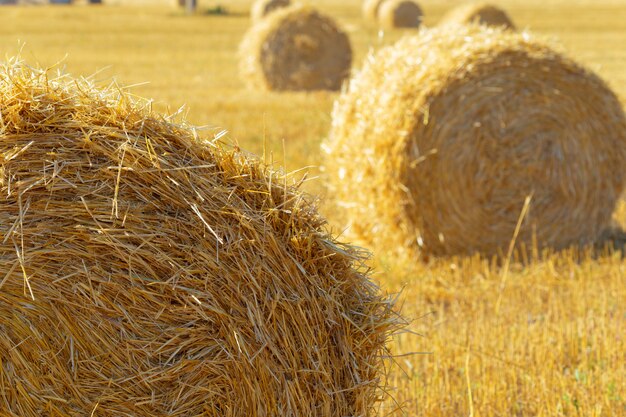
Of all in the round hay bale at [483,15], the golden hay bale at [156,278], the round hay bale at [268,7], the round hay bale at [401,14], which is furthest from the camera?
the round hay bale at [401,14]

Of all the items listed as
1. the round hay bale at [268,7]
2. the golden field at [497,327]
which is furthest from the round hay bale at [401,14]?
the golden field at [497,327]

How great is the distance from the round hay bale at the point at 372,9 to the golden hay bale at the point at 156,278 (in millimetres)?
30959

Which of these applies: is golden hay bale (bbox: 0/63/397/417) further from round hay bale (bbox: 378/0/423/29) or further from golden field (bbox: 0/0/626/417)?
round hay bale (bbox: 378/0/423/29)

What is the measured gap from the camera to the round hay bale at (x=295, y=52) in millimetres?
16562

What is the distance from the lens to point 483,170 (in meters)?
6.72

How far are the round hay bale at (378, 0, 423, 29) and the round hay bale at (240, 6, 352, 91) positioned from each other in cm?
1356

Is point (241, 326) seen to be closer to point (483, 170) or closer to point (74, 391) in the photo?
point (74, 391)

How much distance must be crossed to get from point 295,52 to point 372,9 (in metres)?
17.7

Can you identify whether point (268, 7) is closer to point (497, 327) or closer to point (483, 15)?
point (483, 15)

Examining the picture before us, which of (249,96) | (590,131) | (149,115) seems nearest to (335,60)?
(249,96)

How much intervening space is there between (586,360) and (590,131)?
2723mm

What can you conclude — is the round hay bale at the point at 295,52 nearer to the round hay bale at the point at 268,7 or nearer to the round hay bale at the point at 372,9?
the round hay bale at the point at 268,7

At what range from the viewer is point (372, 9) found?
33.5 m

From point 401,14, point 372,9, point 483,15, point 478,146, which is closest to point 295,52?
point 483,15
